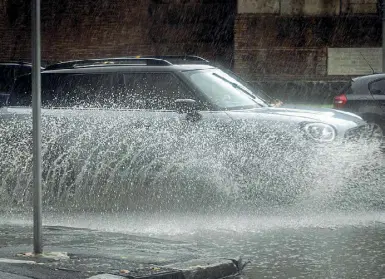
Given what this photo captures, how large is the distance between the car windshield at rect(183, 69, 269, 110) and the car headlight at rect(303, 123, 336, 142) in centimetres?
98

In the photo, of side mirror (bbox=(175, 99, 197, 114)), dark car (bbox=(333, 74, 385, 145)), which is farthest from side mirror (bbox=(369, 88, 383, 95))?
side mirror (bbox=(175, 99, 197, 114))

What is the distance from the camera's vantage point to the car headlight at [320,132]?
445 inches

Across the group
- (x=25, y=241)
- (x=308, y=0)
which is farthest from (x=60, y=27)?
(x=25, y=241)

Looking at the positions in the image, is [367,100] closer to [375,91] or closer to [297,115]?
[375,91]

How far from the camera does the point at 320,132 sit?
11.4 meters

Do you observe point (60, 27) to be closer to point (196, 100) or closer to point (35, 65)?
point (196, 100)

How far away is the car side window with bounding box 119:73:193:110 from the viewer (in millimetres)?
12172

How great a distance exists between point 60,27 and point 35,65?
27723 mm

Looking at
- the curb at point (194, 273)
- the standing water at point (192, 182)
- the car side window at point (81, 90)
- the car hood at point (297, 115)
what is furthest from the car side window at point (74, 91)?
the curb at point (194, 273)

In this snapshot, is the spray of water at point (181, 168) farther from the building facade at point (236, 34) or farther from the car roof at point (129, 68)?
the building facade at point (236, 34)

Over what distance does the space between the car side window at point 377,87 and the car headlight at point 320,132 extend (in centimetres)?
798

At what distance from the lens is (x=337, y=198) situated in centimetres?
1098

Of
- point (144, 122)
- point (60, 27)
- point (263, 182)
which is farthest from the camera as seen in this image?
point (60, 27)

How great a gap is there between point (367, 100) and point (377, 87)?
0.34 metres
